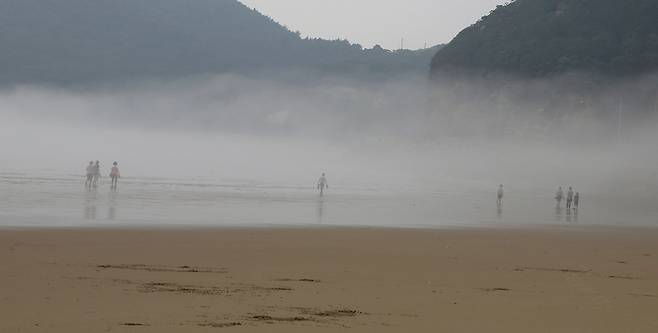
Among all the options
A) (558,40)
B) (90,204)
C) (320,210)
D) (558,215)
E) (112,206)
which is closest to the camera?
(112,206)

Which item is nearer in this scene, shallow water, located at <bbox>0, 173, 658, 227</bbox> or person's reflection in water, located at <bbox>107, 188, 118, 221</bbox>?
shallow water, located at <bbox>0, 173, 658, 227</bbox>

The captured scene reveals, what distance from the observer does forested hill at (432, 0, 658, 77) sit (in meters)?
73.2

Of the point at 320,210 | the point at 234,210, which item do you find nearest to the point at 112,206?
the point at 234,210

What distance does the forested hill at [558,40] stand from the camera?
73188 millimetres

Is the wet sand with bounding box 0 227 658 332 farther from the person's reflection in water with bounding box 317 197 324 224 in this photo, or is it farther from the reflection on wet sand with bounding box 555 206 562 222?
the reflection on wet sand with bounding box 555 206 562 222

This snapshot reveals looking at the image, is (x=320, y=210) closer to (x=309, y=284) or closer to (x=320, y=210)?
(x=320, y=210)

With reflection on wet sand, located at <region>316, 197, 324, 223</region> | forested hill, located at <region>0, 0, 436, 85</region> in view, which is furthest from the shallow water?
forested hill, located at <region>0, 0, 436, 85</region>

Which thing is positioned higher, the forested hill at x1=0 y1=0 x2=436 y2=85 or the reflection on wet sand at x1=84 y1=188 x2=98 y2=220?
the forested hill at x1=0 y1=0 x2=436 y2=85

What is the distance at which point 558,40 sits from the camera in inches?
3105

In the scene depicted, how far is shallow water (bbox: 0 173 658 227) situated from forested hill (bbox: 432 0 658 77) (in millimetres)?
41174

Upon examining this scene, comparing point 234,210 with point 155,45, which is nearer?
point 234,210

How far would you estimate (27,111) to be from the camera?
13338cm

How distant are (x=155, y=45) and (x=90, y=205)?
156421 millimetres

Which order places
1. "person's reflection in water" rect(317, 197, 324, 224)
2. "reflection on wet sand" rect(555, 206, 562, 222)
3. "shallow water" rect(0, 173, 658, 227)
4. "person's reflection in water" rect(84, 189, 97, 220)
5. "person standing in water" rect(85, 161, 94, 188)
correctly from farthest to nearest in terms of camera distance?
"person standing in water" rect(85, 161, 94, 188)
"reflection on wet sand" rect(555, 206, 562, 222)
"person's reflection in water" rect(317, 197, 324, 224)
"person's reflection in water" rect(84, 189, 97, 220)
"shallow water" rect(0, 173, 658, 227)
